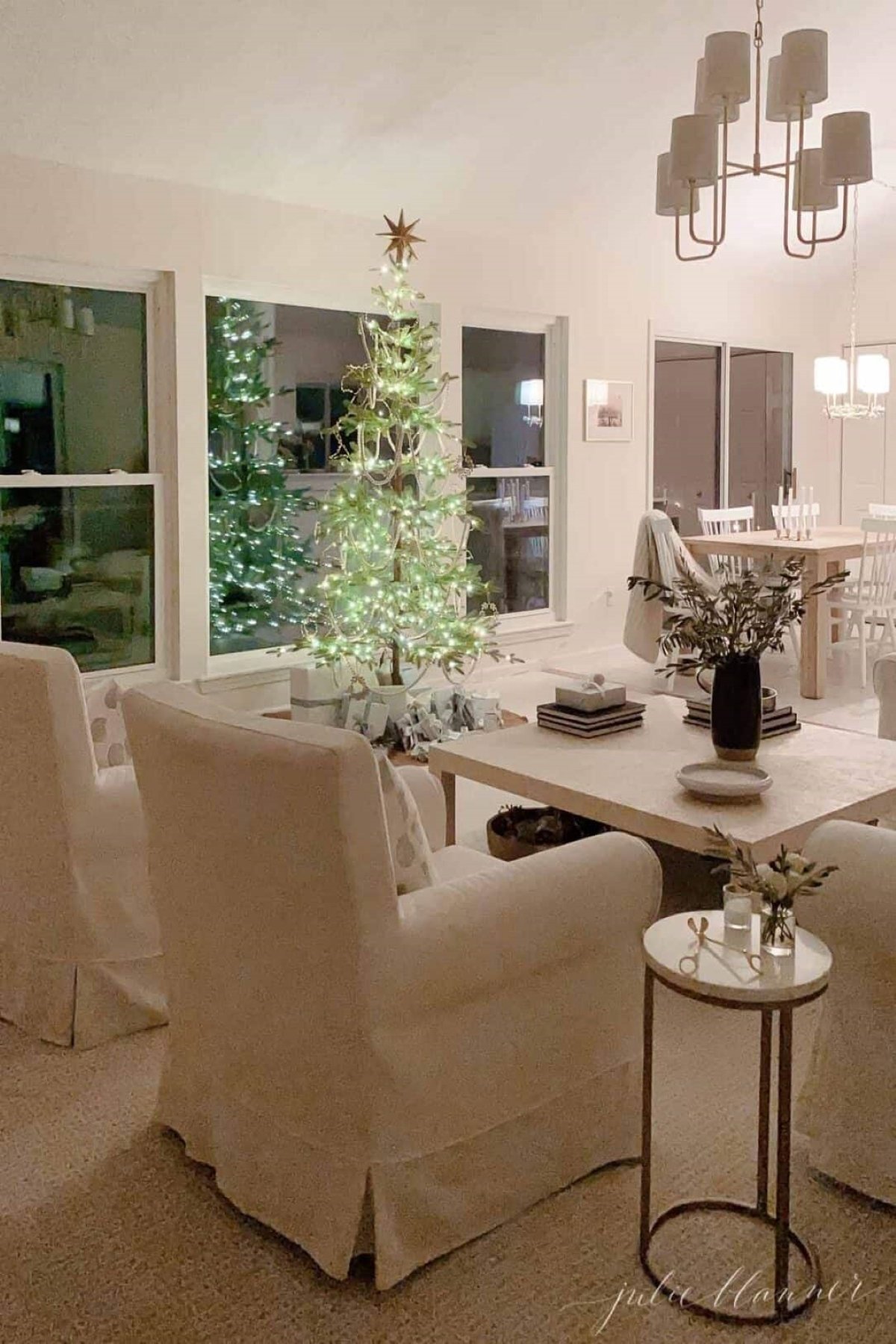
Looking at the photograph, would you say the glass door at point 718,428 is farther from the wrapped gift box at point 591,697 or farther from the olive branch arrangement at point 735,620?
the olive branch arrangement at point 735,620

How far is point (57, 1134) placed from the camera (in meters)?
2.46

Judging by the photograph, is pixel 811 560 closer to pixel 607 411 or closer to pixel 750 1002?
pixel 607 411

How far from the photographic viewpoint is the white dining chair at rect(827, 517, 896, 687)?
665 centimetres

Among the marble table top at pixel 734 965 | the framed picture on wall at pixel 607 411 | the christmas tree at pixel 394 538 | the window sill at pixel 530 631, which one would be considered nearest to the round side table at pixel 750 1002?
the marble table top at pixel 734 965

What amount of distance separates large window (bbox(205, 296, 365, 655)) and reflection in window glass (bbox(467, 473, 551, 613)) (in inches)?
46.9

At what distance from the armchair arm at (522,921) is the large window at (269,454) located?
391 cm

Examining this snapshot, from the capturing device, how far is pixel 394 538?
5633mm

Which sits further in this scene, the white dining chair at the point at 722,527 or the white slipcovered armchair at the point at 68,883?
the white dining chair at the point at 722,527

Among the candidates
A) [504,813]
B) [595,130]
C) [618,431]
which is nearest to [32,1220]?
[504,813]

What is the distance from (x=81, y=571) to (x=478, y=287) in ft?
9.10

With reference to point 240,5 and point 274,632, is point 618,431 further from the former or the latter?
point 240,5

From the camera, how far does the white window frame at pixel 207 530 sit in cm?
579
